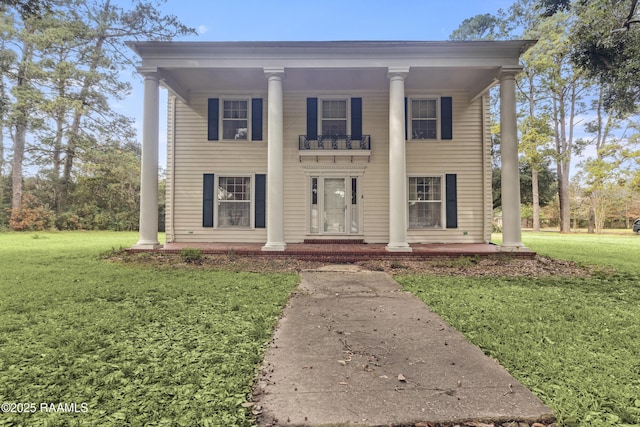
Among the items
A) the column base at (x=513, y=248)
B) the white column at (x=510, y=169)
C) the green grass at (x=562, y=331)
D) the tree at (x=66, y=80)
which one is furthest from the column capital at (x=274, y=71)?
the tree at (x=66, y=80)

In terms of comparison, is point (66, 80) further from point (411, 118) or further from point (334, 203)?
point (411, 118)

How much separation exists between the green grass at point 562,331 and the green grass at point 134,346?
6.50 ft

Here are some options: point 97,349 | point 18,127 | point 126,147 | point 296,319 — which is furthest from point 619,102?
point 18,127

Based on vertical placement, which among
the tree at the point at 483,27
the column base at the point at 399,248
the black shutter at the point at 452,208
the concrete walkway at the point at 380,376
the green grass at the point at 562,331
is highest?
the tree at the point at 483,27

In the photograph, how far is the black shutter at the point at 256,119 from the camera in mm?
10594

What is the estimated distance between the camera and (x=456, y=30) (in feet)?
83.6

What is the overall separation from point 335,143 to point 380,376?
28.4ft

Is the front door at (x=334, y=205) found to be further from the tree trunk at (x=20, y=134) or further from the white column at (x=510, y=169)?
the tree trunk at (x=20, y=134)

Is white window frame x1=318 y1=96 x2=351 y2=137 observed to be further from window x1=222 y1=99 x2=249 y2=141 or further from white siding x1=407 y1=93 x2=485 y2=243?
window x1=222 y1=99 x2=249 y2=141

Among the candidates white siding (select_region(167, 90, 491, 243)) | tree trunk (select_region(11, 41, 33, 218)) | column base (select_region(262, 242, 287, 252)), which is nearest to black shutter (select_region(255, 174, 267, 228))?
white siding (select_region(167, 90, 491, 243))

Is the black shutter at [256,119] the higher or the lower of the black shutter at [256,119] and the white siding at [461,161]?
the higher

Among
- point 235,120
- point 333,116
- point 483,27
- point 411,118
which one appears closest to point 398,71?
point 411,118

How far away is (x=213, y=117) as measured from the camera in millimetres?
10586

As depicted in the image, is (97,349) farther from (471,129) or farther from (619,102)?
(619,102)
